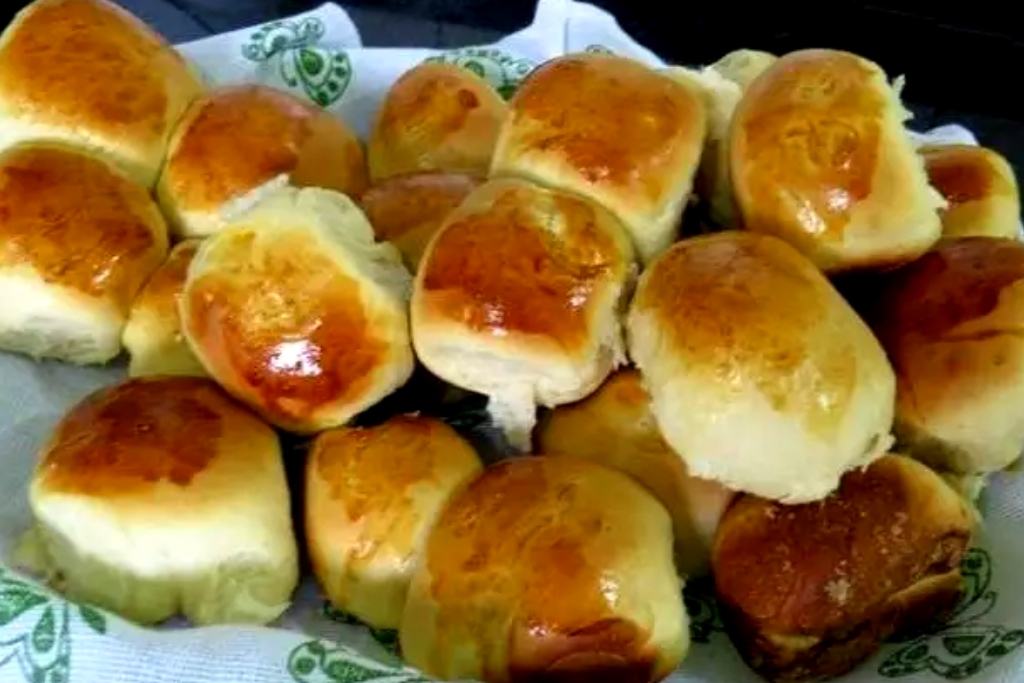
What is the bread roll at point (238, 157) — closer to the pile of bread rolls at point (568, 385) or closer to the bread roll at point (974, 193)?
the pile of bread rolls at point (568, 385)

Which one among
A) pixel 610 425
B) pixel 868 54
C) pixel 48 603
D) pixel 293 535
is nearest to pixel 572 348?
pixel 610 425

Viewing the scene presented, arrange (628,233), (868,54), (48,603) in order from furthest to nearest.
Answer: (868,54), (628,233), (48,603)

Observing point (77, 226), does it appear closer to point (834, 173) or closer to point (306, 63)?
point (306, 63)

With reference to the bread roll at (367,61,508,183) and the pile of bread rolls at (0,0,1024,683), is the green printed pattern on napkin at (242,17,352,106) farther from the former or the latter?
the pile of bread rolls at (0,0,1024,683)

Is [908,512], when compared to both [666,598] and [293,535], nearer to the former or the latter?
[666,598]

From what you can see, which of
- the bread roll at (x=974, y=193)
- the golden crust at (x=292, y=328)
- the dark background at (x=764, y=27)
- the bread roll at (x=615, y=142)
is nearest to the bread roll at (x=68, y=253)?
the golden crust at (x=292, y=328)

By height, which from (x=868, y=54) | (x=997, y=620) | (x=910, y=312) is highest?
(x=910, y=312)

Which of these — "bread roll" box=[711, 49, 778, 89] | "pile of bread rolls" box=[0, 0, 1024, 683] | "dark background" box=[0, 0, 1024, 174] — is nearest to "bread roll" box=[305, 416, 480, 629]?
"pile of bread rolls" box=[0, 0, 1024, 683]

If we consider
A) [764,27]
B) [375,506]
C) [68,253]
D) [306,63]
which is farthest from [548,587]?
[764,27]
